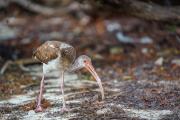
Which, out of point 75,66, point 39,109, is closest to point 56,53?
point 75,66

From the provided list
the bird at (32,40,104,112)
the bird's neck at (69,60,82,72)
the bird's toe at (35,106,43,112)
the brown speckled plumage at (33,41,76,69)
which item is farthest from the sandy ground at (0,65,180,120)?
the brown speckled plumage at (33,41,76,69)

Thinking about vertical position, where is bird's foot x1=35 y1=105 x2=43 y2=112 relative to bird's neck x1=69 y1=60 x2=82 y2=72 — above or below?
below

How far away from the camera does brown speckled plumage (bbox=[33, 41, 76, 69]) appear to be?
6.64 meters

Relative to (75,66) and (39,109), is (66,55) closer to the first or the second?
(75,66)

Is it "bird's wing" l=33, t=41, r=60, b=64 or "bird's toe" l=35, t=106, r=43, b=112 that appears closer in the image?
"bird's toe" l=35, t=106, r=43, b=112

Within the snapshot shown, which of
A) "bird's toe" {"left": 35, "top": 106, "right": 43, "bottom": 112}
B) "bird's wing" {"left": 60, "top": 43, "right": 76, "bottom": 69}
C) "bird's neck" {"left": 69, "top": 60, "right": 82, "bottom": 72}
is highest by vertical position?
"bird's wing" {"left": 60, "top": 43, "right": 76, "bottom": 69}

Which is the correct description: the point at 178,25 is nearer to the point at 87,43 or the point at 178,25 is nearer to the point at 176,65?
the point at 176,65

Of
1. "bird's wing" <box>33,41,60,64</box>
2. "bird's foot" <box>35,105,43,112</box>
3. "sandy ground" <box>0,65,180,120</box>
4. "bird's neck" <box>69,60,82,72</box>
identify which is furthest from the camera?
"bird's neck" <box>69,60,82,72</box>

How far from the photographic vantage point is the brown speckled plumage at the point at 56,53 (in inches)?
261

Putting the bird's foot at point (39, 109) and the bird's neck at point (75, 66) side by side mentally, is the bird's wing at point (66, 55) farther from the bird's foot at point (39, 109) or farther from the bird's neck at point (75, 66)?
the bird's foot at point (39, 109)

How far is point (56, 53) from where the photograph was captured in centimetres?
665

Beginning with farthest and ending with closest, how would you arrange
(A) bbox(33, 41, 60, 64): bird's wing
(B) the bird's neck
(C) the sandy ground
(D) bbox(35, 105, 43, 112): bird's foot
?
1. (B) the bird's neck
2. (A) bbox(33, 41, 60, 64): bird's wing
3. (D) bbox(35, 105, 43, 112): bird's foot
4. (C) the sandy ground

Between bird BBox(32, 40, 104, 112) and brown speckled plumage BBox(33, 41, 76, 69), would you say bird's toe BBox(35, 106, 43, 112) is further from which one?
brown speckled plumage BBox(33, 41, 76, 69)

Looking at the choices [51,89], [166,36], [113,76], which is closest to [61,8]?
[166,36]
